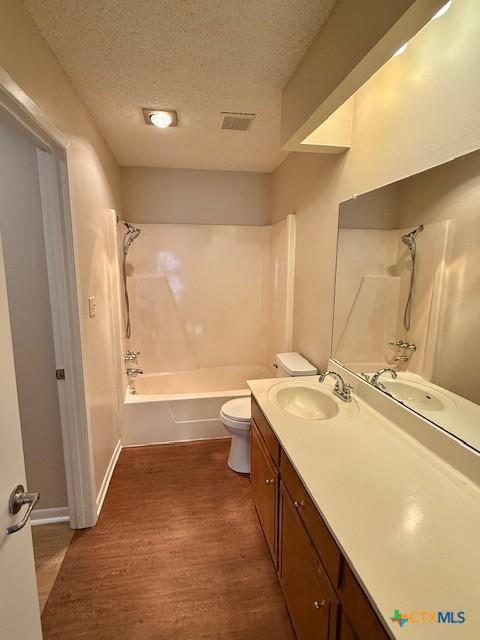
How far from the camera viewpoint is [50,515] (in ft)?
6.45

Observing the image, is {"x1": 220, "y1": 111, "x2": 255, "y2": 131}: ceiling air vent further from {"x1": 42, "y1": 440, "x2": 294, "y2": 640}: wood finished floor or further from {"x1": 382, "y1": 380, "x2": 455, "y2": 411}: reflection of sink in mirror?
{"x1": 42, "y1": 440, "x2": 294, "y2": 640}: wood finished floor

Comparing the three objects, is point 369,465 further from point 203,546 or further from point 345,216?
point 345,216

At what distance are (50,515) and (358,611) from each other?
1926mm

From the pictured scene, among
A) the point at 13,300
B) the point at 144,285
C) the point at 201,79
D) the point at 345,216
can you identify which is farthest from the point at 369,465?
the point at 144,285

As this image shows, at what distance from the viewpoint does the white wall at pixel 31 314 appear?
5.28 feet

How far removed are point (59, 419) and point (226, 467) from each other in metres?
1.29

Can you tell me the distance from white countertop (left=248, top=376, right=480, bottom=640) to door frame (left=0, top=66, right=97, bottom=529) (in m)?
1.13

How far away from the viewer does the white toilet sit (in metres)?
2.31

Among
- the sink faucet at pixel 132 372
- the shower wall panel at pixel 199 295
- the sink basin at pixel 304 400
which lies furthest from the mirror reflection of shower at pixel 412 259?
the sink faucet at pixel 132 372

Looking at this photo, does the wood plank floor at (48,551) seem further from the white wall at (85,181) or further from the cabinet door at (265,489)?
the cabinet door at (265,489)

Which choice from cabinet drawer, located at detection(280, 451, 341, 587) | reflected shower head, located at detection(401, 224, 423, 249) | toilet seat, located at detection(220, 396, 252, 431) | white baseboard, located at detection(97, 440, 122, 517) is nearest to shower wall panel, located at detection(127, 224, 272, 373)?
white baseboard, located at detection(97, 440, 122, 517)

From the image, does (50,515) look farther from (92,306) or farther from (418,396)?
(418,396)

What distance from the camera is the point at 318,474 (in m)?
1.11

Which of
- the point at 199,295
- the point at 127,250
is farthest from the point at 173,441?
the point at 127,250
